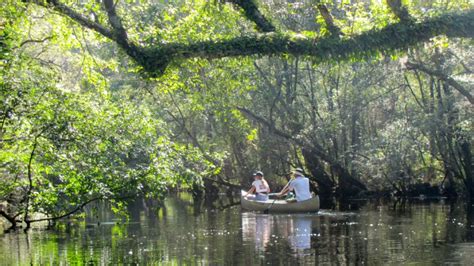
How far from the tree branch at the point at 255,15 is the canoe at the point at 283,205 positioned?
11.2m

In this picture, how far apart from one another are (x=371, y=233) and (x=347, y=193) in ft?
50.5

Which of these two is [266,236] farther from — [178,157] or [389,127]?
[389,127]

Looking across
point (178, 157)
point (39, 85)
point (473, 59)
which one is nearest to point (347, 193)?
point (473, 59)

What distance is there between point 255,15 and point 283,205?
12169 mm

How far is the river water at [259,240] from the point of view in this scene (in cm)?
1354

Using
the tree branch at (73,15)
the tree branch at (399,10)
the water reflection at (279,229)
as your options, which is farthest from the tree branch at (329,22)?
the water reflection at (279,229)

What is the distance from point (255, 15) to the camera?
14.1m

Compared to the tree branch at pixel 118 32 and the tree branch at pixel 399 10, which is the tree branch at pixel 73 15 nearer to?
the tree branch at pixel 118 32

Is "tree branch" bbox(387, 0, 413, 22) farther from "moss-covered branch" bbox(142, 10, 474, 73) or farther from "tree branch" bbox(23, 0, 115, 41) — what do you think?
"tree branch" bbox(23, 0, 115, 41)

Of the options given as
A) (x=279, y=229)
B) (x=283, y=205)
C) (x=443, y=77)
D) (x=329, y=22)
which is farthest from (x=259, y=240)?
(x=443, y=77)

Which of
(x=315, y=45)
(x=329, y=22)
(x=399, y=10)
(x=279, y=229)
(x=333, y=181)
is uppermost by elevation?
(x=399, y=10)

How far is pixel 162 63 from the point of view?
13.3 m

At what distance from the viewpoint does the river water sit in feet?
44.4

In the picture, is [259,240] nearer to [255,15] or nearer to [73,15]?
[255,15]
